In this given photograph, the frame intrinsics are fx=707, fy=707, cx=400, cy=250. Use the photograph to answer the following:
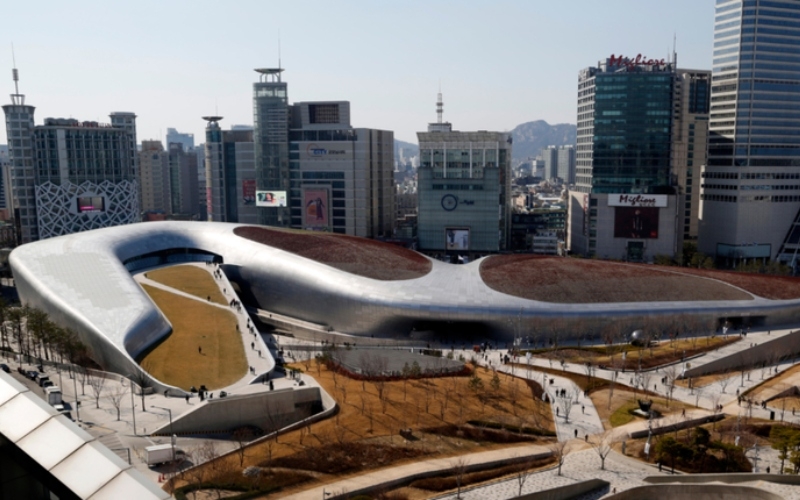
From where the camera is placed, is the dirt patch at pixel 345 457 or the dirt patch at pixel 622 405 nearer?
the dirt patch at pixel 345 457

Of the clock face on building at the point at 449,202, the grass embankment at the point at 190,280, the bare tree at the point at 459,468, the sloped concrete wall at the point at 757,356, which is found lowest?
the sloped concrete wall at the point at 757,356

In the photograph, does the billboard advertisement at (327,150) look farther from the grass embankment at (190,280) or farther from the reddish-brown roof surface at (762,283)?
the reddish-brown roof surface at (762,283)

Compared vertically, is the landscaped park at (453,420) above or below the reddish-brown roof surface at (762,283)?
below

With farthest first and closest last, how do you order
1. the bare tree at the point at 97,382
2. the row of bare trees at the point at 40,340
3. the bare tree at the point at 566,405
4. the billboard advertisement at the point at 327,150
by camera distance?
the billboard advertisement at the point at 327,150, the row of bare trees at the point at 40,340, the bare tree at the point at 566,405, the bare tree at the point at 97,382

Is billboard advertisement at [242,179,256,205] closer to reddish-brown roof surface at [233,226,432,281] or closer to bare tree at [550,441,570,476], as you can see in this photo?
reddish-brown roof surface at [233,226,432,281]

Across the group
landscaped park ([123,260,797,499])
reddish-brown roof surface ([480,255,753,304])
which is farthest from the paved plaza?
reddish-brown roof surface ([480,255,753,304])

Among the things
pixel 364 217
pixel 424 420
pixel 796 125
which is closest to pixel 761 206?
pixel 796 125

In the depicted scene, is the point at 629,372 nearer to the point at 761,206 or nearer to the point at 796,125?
the point at 761,206

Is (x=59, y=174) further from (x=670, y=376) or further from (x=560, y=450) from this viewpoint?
(x=560, y=450)

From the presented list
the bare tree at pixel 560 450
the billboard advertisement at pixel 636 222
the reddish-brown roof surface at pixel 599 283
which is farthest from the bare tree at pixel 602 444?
the billboard advertisement at pixel 636 222
